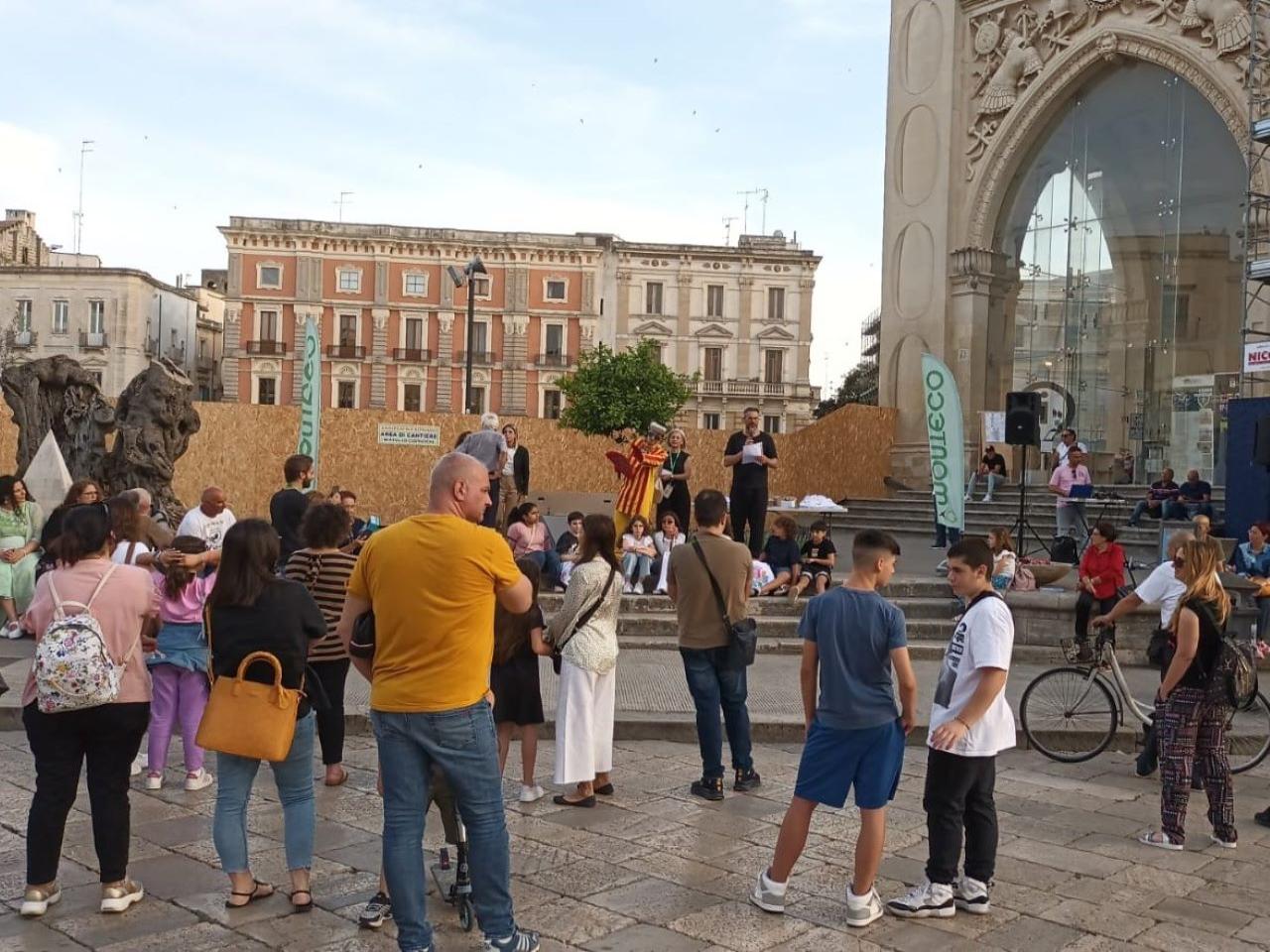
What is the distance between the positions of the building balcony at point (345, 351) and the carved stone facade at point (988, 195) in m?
45.2

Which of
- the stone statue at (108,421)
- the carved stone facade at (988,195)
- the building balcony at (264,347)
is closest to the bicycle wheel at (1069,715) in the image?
the stone statue at (108,421)

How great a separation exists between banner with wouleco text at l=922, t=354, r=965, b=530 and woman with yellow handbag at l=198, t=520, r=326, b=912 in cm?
1265

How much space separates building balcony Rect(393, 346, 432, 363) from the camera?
68.6 meters

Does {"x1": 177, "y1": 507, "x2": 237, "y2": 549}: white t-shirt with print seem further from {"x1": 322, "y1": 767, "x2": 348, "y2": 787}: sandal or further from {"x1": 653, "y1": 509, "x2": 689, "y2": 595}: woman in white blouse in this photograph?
{"x1": 653, "y1": 509, "x2": 689, "y2": 595}: woman in white blouse

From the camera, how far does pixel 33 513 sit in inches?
458

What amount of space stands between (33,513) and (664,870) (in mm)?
8169

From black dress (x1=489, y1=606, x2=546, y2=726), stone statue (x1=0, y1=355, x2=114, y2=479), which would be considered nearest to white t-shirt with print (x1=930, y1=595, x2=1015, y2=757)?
black dress (x1=489, y1=606, x2=546, y2=726)

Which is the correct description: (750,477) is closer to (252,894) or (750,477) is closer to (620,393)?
(252,894)

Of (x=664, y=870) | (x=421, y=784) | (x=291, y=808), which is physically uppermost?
(x=421, y=784)

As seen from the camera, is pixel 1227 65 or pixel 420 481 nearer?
pixel 1227 65

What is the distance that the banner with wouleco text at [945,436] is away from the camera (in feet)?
54.5

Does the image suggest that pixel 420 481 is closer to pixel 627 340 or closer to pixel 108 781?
pixel 108 781

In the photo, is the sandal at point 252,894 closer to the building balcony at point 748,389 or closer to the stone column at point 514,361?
the stone column at point 514,361

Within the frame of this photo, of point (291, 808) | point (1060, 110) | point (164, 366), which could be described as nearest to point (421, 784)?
point (291, 808)
